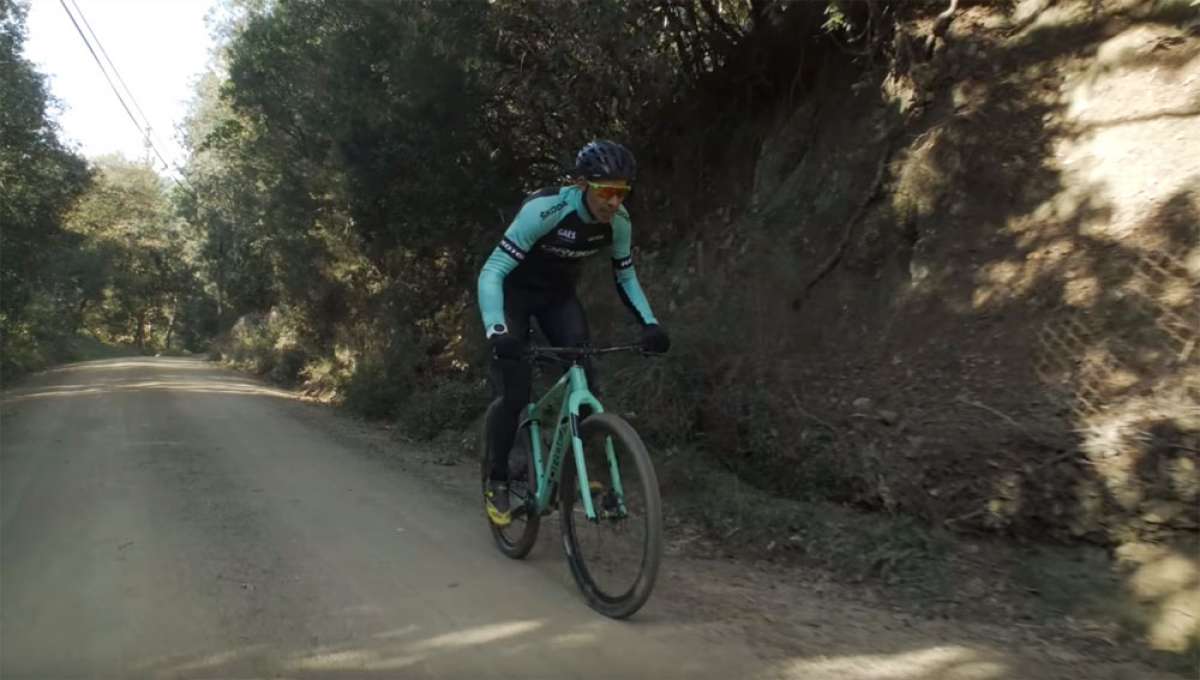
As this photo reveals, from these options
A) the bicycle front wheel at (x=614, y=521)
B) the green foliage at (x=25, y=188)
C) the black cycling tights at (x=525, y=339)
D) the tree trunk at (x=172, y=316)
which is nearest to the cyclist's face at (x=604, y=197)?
the black cycling tights at (x=525, y=339)

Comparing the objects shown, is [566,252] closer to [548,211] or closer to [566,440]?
[548,211]

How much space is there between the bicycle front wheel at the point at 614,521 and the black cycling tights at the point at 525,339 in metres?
0.53

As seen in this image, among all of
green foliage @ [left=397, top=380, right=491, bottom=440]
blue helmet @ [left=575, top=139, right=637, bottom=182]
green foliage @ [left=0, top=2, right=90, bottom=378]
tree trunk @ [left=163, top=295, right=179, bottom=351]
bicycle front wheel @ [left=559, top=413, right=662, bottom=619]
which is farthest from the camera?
tree trunk @ [left=163, top=295, right=179, bottom=351]

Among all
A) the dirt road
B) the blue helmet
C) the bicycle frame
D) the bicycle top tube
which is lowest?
the dirt road

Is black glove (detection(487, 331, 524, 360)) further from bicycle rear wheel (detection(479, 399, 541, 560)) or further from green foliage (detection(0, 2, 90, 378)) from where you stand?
green foliage (detection(0, 2, 90, 378))

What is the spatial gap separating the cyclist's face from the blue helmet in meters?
0.03

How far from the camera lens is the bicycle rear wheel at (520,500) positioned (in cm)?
477

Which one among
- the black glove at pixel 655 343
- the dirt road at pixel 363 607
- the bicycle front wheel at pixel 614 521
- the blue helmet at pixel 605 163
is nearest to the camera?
the dirt road at pixel 363 607

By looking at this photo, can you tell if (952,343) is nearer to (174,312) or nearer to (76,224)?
(76,224)

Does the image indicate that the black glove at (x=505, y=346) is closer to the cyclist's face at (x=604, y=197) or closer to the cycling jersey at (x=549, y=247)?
the cycling jersey at (x=549, y=247)

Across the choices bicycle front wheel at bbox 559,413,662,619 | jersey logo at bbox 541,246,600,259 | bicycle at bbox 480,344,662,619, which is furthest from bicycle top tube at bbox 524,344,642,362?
jersey logo at bbox 541,246,600,259

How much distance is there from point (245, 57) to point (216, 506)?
47.8ft

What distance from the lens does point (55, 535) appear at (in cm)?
536

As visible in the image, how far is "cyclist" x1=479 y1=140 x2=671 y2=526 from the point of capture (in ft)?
14.1
